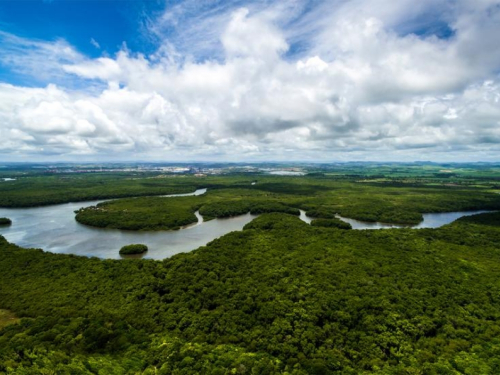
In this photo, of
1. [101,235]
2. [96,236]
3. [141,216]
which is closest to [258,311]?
[96,236]

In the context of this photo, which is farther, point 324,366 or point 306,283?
point 306,283

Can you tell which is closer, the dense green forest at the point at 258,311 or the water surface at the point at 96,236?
the dense green forest at the point at 258,311

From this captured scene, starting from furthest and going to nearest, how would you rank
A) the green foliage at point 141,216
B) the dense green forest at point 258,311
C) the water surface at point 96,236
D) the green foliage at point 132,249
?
1. the green foliage at point 141,216
2. the water surface at point 96,236
3. the green foliage at point 132,249
4. the dense green forest at point 258,311

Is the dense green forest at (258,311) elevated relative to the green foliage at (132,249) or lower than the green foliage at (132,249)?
elevated

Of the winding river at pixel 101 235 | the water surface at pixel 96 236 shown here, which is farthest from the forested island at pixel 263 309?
the winding river at pixel 101 235

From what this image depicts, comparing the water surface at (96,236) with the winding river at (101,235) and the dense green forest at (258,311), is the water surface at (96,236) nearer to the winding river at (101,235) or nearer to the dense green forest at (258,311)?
the winding river at (101,235)

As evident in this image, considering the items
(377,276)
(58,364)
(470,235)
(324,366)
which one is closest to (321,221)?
(470,235)

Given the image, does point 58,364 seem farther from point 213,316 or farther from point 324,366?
point 324,366

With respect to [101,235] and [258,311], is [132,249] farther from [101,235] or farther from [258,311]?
[258,311]
